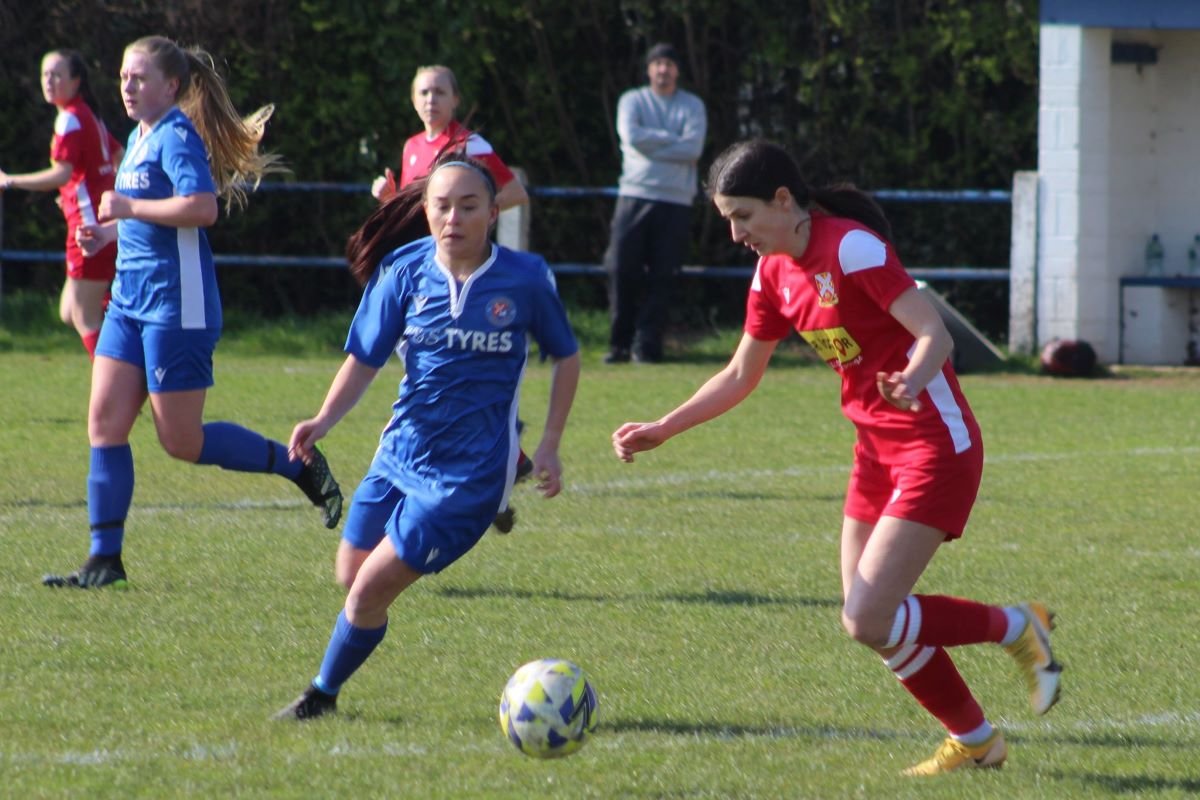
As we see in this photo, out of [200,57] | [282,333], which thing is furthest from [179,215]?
[282,333]

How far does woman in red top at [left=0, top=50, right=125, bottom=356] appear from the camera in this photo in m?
10.1

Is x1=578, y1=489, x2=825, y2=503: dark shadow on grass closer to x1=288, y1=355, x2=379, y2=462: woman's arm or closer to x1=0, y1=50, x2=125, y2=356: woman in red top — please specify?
x1=0, y1=50, x2=125, y2=356: woman in red top

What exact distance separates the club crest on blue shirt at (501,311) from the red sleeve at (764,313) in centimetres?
59

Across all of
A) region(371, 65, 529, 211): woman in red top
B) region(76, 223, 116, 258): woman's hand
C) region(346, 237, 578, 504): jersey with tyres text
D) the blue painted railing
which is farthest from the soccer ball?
the blue painted railing

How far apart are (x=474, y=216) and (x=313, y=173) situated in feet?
41.0

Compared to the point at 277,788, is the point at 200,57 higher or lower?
higher

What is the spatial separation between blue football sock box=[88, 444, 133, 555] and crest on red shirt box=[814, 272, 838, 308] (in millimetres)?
2906

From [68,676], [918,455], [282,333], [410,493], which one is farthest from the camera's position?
[282,333]

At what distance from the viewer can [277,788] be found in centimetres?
421

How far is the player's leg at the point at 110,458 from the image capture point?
6.44 m

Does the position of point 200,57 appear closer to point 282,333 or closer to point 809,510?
point 809,510

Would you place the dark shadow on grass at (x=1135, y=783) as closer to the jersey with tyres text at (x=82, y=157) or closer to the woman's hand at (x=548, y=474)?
the woman's hand at (x=548, y=474)

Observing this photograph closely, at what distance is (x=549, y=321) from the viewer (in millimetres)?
4957

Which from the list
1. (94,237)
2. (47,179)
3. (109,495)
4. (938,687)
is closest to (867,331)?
(938,687)
